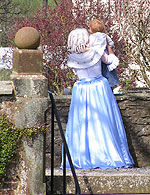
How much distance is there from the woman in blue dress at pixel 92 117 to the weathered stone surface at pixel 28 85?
5.26 feet

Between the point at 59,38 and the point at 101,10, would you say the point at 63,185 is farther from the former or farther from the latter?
the point at 101,10

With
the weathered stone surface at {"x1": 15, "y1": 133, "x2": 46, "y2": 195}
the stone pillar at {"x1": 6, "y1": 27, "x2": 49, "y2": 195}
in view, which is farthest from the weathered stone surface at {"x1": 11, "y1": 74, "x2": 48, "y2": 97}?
the weathered stone surface at {"x1": 15, "y1": 133, "x2": 46, "y2": 195}

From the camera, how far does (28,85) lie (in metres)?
4.38

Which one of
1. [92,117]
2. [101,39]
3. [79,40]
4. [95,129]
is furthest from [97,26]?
[95,129]

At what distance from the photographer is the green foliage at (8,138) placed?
4.35 m

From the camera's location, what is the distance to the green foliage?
4.35 m

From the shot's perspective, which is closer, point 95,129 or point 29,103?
point 29,103

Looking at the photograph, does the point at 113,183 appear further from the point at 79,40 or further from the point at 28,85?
the point at 79,40

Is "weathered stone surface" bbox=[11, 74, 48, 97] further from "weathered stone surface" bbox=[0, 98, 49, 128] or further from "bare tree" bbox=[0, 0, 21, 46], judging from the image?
"bare tree" bbox=[0, 0, 21, 46]

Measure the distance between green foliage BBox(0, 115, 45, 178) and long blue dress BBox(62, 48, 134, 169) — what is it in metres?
1.55

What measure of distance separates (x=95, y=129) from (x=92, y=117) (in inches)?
6.1

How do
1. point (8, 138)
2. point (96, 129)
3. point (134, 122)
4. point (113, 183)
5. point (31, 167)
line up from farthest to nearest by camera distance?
point (134, 122) → point (96, 129) → point (113, 183) → point (31, 167) → point (8, 138)

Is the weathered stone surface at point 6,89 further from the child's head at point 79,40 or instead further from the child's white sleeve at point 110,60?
the child's white sleeve at point 110,60

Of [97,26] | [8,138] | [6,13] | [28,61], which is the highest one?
[6,13]
